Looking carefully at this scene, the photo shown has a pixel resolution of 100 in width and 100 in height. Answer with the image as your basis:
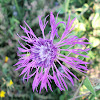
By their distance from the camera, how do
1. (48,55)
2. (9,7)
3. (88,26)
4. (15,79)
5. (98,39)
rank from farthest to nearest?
1. (9,7)
2. (15,79)
3. (88,26)
4. (98,39)
5. (48,55)

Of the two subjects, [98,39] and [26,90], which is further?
[26,90]

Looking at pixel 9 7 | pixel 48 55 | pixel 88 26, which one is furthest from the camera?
pixel 9 7

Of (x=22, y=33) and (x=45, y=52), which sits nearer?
(x=45, y=52)

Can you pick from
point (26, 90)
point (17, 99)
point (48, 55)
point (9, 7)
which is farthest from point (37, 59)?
point (9, 7)

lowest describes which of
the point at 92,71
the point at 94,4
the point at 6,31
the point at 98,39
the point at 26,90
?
the point at 92,71

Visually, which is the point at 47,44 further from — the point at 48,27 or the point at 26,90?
the point at 26,90

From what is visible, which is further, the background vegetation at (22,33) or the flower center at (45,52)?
the background vegetation at (22,33)

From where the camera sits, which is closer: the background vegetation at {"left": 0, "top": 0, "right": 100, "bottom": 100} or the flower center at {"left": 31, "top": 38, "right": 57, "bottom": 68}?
the flower center at {"left": 31, "top": 38, "right": 57, "bottom": 68}

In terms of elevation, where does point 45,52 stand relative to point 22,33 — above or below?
below
